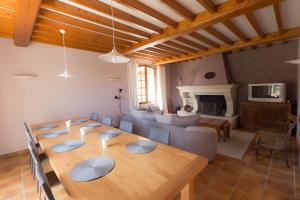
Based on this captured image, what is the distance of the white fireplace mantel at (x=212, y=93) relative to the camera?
4559mm

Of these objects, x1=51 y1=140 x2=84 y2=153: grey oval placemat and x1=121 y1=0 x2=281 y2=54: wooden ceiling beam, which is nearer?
x1=51 y1=140 x2=84 y2=153: grey oval placemat

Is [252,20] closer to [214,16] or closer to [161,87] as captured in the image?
[214,16]

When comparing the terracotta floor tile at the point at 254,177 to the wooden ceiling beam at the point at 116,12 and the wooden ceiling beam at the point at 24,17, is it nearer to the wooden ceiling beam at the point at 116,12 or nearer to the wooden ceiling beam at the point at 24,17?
the wooden ceiling beam at the point at 116,12

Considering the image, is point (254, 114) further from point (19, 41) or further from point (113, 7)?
point (19, 41)

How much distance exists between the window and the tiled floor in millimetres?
3818

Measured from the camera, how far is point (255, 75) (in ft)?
14.6

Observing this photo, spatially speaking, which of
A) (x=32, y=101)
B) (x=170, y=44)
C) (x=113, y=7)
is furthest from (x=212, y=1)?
(x=32, y=101)

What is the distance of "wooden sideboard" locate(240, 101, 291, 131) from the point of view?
3.65m

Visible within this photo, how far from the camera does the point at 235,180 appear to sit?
6.57ft

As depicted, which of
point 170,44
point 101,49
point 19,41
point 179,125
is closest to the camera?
point 179,125

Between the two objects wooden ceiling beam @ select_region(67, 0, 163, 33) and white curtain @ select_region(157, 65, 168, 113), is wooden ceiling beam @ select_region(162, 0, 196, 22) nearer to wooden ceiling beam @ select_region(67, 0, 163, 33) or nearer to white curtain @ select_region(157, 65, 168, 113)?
wooden ceiling beam @ select_region(67, 0, 163, 33)

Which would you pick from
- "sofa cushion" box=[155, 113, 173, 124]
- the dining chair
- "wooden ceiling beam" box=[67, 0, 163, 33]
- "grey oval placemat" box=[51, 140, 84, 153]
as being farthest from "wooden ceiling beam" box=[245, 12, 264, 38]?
"grey oval placemat" box=[51, 140, 84, 153]

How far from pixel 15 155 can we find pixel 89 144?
2.66 m

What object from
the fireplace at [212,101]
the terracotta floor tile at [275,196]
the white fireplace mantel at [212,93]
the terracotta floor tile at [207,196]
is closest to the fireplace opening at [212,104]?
the fireplace at [212,101]
